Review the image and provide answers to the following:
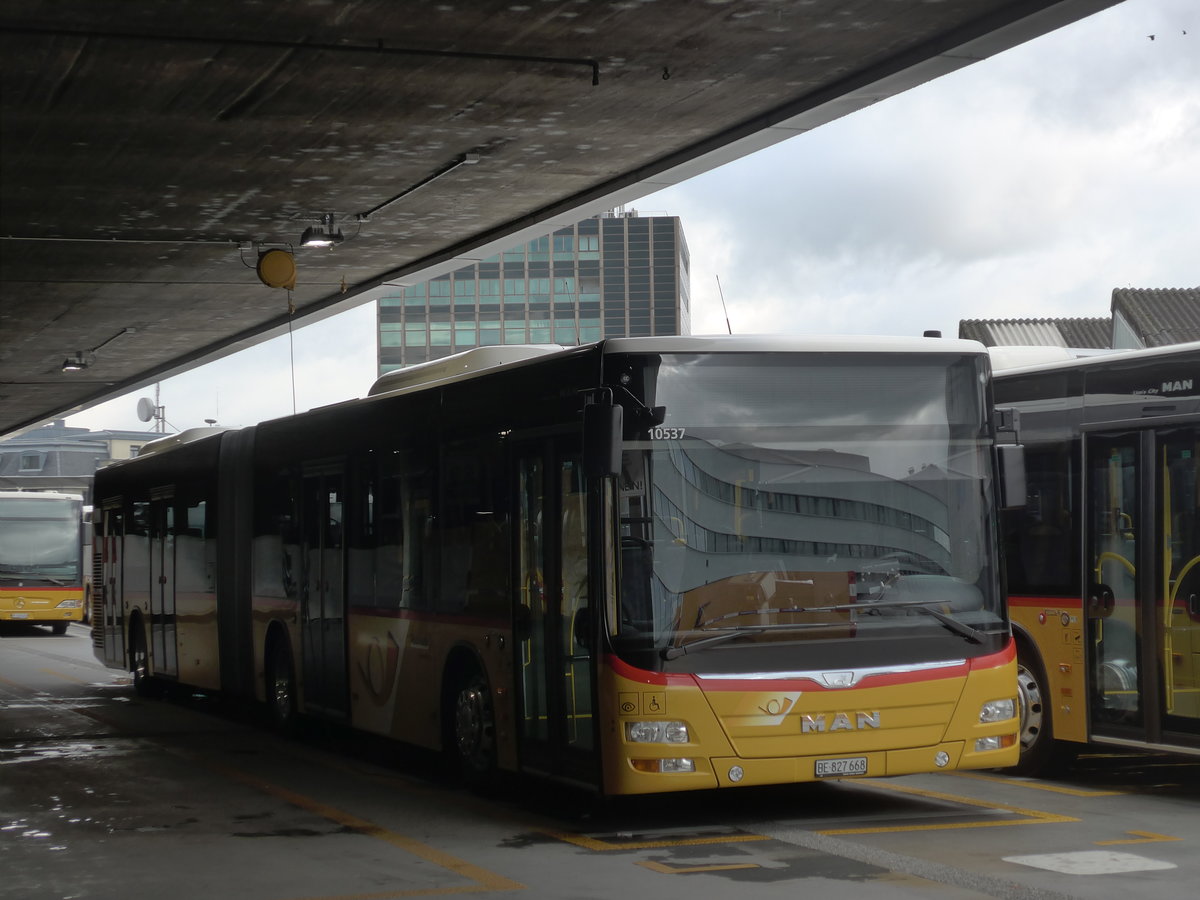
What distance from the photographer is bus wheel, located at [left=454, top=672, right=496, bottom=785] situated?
452 inches

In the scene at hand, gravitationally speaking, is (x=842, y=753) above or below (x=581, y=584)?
below

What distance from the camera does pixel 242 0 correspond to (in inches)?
429

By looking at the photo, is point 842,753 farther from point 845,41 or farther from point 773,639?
point 845,41

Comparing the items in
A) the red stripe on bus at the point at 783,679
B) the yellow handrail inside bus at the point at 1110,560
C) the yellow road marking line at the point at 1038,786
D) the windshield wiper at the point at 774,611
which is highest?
the yellow handrail inside bus at the point at 1110,560

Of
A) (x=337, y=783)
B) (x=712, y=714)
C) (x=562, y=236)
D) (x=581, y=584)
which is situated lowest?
(x=337, y=783)

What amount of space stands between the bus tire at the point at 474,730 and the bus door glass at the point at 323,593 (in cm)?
261

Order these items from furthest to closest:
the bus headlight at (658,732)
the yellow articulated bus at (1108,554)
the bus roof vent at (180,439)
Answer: the bus roof vent at (180,439), the yellow articulated bus at (1108,554), the bus headlight at (658,732)

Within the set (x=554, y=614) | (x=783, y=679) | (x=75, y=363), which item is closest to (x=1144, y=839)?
(x=783, y=679)

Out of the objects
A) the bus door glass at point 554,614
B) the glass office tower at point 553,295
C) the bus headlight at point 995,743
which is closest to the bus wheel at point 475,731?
the bus door glass at point 554,614

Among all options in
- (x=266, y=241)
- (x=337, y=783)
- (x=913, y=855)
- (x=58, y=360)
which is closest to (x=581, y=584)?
(x=913, y=855)

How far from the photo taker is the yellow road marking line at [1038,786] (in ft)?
37.1

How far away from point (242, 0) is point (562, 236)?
14426cm

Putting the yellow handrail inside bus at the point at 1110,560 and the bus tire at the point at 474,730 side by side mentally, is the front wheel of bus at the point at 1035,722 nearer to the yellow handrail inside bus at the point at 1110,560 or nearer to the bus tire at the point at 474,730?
the yellow handrail inside bus at the point at 1110,560

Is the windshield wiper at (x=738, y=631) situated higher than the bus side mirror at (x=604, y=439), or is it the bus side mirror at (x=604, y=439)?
the bus side mirror at (x=604, y=439)
